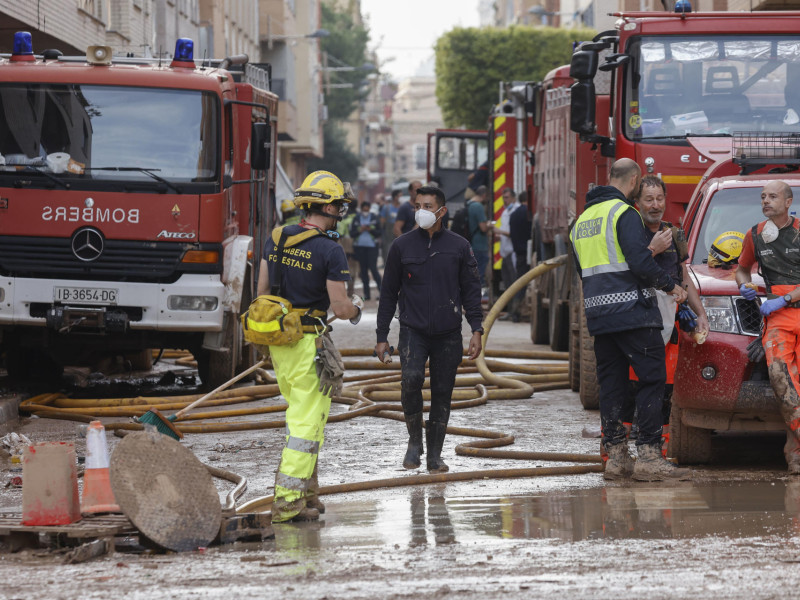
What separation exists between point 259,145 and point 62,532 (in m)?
6.88

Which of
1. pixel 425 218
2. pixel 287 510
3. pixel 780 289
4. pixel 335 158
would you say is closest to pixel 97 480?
pixel 287 510

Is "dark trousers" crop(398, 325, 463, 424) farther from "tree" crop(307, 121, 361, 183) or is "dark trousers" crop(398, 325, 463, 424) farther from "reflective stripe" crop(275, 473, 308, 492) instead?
"tree" crop(307, 121, 361, 183)

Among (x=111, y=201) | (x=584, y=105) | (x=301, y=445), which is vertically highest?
(x=584, y=105)

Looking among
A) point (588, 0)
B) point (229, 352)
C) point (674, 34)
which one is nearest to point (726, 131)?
point (674, 34)

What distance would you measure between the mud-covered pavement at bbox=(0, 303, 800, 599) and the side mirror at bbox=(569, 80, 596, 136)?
3.40 m

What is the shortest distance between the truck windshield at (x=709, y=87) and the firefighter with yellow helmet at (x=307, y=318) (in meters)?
4.75

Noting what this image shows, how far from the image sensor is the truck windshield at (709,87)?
11828 millimetres

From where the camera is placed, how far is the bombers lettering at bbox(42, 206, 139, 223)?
12203mm

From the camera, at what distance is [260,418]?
1226cm

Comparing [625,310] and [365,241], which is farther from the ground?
[625,310]

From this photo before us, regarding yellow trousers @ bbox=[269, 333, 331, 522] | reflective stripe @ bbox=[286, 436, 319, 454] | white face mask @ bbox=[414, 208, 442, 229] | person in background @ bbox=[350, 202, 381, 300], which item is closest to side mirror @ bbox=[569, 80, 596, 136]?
white face mask @ bbox=[414, 208, 442, 229]

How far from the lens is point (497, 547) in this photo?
6.39 metres

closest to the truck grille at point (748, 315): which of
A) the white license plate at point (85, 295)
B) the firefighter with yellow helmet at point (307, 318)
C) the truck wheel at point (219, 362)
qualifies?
the firefighter with yellow helmet at point (307, 318)

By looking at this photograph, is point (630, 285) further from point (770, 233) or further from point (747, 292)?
point (770, 233)
